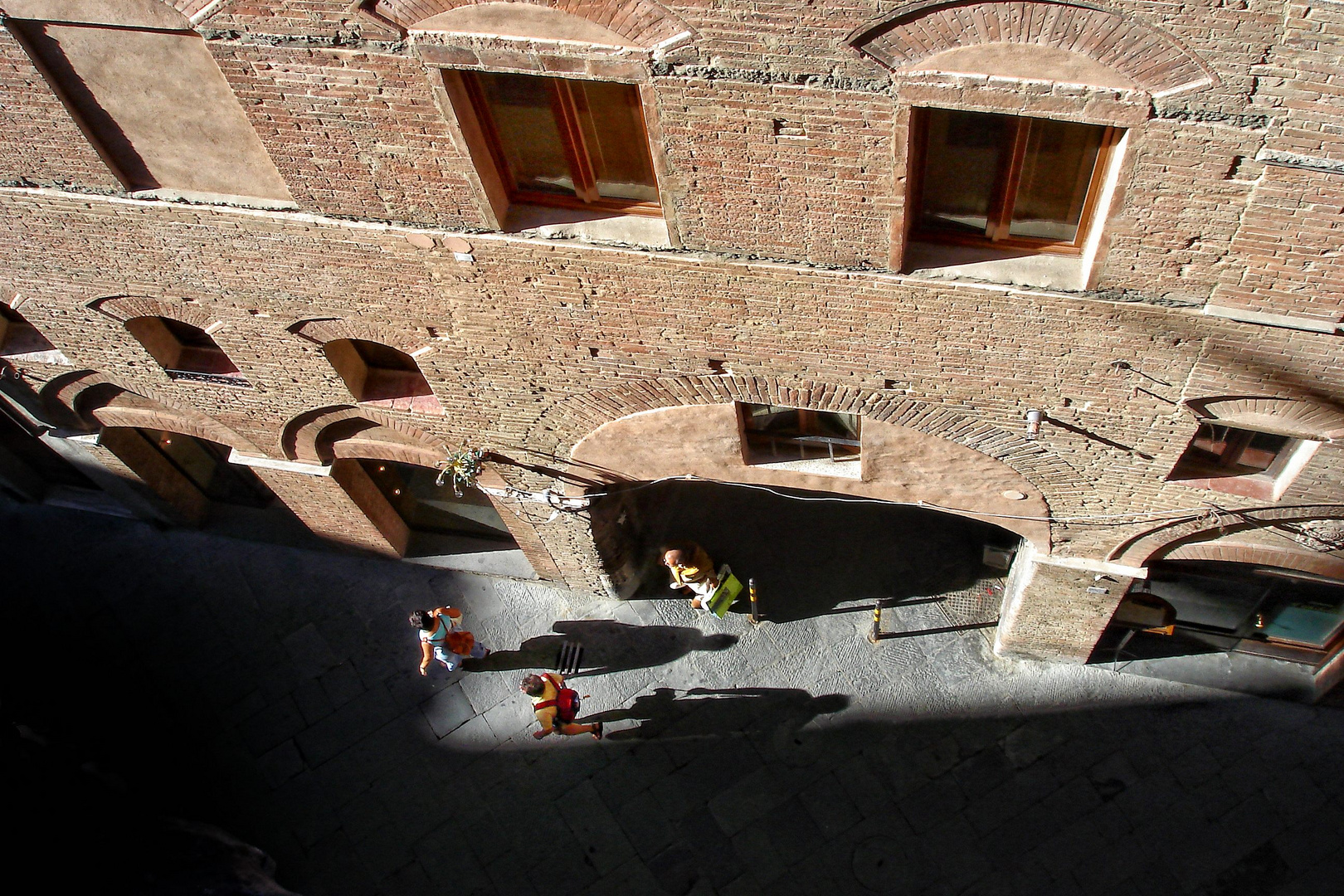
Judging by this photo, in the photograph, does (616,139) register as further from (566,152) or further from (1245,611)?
(1245,611)

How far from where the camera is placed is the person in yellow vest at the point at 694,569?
12.1 m

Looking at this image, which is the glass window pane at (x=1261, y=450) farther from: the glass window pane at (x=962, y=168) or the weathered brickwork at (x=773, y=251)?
the glass window pane at (x=962, y=168)

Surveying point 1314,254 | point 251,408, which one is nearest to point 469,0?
point 1314,254

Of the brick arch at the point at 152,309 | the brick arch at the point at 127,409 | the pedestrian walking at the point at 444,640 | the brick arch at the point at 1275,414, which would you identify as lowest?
the pedestrian walking at the point at 444,640

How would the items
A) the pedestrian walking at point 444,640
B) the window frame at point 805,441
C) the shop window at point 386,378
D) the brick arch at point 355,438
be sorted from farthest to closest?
1. the pedestrian walking at point 444,640
2. the brick arch at point 355,438
3. the shop window at point 386,378
4. the window frame at point 805,441

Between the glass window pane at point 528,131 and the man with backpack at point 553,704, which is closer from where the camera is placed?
the glass window pane at point 528,131

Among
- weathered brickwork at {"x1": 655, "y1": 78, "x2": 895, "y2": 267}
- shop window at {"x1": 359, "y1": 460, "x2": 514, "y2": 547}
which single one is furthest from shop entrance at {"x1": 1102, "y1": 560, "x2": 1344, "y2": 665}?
shop window at {"x1": 359, "y1": 460, "x2": 514, "y2": 547}

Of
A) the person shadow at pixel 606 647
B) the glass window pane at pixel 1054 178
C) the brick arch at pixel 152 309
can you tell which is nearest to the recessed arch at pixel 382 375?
the brick arch at pixel 152 309

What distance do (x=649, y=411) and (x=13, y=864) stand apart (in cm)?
815

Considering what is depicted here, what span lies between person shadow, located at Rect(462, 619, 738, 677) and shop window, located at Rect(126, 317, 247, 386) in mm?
4589

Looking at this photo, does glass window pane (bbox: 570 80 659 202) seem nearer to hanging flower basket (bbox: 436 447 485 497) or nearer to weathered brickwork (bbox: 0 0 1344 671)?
weathered brickwork (bbox: 0 0 1344 671)

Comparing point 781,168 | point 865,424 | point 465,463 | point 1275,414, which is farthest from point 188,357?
point 1275,414

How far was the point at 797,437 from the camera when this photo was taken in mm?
9312

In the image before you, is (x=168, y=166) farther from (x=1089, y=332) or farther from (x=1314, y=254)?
(x=1314, y=254)
